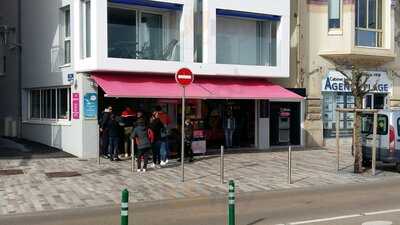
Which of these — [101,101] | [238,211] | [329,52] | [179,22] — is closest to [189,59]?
[179,22]

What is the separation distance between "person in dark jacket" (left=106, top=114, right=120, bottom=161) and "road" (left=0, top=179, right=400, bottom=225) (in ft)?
22.8

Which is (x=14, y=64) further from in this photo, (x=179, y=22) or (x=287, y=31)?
(x=287, y=31)

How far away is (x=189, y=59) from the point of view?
2186 cm

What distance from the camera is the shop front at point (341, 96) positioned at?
27.1 meters

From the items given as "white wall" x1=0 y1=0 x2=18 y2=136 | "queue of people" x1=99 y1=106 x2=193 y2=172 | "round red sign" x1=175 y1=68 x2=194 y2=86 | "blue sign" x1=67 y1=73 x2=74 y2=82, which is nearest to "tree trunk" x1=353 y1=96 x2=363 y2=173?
"round red sign" x1=175 y1=68 x2=194 y2=86

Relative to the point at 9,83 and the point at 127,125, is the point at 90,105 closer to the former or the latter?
the point at 127,125

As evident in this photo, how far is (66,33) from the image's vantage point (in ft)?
75.0

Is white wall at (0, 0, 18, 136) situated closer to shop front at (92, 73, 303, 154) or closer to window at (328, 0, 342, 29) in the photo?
shop front at (92, 73, 303, 154)

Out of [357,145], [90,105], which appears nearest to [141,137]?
[90,105]

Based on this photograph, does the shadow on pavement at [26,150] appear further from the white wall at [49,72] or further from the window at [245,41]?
the window at [245,41]

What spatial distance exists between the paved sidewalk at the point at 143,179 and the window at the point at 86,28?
362 centimetres

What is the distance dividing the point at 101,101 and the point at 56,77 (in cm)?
242

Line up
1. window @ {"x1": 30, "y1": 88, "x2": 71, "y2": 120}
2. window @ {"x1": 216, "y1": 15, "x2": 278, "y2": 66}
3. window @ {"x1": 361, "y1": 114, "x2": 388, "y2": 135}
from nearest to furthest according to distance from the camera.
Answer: window @ {"x1": 361, "y1": 114, "x2": 388, "y2": 135}
window @ {"x1": 30, "y1": 88, "x2": 71, "y2": 120}
window @ {"x1": 216, "y1": 15, "x2": 278, "y2": 66}

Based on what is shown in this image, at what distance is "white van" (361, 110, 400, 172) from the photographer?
1828 centimetres
